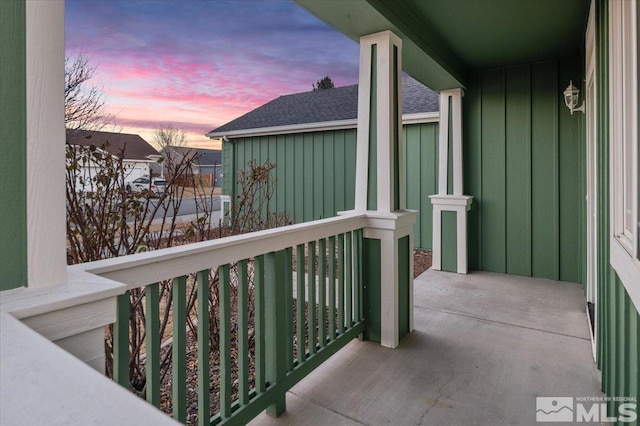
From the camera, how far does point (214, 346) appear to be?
2814 millimetres

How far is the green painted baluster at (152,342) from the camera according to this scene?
143 centimetres

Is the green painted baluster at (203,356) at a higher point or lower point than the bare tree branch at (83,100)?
lower

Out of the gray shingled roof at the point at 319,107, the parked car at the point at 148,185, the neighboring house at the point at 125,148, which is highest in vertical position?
the gray shingled roof at the point at 319,107

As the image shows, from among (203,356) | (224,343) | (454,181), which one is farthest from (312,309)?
(454,181)

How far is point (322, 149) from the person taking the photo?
280 inches

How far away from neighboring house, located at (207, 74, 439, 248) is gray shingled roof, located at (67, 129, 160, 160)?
13.1 ft

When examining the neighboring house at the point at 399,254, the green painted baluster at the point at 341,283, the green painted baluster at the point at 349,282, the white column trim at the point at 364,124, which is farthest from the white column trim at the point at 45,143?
the white column trim at the point at 364,124

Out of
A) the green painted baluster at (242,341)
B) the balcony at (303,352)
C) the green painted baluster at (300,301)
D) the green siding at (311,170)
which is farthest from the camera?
the green siding at (311,170)

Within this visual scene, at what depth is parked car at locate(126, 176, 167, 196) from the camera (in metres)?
2.10

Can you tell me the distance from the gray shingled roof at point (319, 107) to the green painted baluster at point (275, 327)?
476 cm

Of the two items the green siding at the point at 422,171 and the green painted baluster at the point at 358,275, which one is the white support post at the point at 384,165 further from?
the green siding at the point at 422,171

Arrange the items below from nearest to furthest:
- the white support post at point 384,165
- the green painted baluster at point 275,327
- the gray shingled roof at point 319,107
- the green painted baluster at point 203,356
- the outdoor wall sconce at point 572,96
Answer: the green painted baluster at point 203,356 → the green painted baluster at point 275,327 → the white support post at point 384,165 → the outdoor wall sconce at point 572,96 → the gray shingled roof at point 319,107

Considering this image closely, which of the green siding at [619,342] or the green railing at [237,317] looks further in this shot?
the green railing at [237,317]

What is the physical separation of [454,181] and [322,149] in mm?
2844
